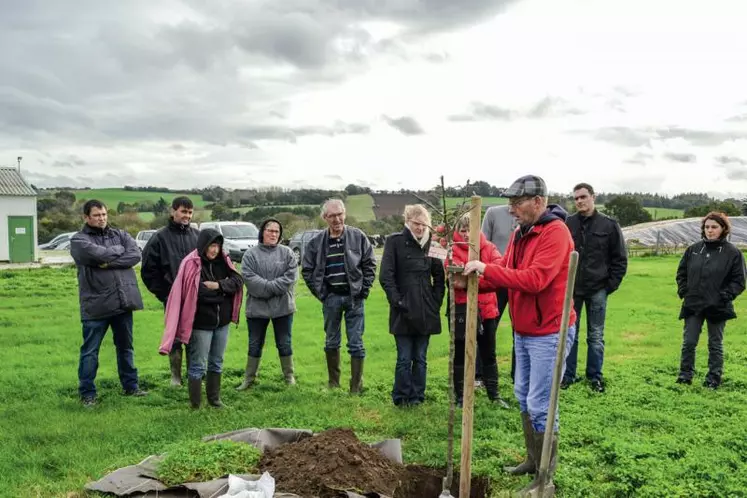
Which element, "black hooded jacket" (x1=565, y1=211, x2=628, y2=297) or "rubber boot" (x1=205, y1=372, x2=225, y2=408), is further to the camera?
"black hooded jacket" (x1=565, y1=211, x2=628, y2=297)

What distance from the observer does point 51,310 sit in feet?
48.9

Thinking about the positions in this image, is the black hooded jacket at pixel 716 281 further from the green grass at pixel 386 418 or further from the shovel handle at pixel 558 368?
the shovel handle at pixel 558 368

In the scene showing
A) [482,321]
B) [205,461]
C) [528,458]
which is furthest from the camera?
[482,321]

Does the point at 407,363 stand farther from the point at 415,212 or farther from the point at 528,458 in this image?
the point at 528,458

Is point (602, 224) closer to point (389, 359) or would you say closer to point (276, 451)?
point (389, 359)


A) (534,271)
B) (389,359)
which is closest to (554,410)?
(534,271)

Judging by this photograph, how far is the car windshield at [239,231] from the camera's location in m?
27.2

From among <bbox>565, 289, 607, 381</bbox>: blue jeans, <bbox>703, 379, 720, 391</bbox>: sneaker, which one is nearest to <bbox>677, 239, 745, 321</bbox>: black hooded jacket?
<bbox>703, 379, 720, 391</bbox>: sneaker

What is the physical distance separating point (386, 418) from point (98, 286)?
12.2ft

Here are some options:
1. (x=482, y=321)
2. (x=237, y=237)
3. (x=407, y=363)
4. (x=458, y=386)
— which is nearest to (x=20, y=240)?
(x=237, y=237)

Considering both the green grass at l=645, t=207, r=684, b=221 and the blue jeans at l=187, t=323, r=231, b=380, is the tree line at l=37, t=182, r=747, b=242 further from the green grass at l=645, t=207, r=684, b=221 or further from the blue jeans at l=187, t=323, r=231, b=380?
the blue jeans at l=187, t=323, r=231, b=380

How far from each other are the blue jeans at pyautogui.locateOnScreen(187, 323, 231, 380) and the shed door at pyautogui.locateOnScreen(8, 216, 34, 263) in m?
28.1

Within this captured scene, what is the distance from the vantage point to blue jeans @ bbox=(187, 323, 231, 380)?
7.03 metres

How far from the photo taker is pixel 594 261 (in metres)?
7.88
